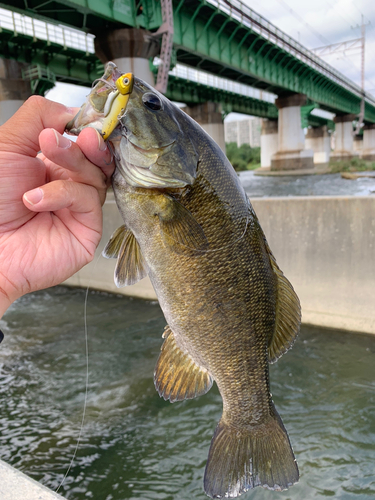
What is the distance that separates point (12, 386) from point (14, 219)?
5207 millimetres

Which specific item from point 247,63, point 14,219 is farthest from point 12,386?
point 247,63

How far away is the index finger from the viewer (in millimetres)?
1689

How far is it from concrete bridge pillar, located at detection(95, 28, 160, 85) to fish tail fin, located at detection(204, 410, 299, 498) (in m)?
16.3

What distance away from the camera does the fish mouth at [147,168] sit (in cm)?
165

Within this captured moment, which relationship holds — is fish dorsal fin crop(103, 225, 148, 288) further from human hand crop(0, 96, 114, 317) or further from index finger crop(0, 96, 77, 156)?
index finger crop(0, 96, 77, 156)

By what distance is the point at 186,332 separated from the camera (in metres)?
1.82

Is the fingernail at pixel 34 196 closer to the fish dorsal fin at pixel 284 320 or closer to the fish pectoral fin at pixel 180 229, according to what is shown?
the fish pectoral fin at pixel 180 229

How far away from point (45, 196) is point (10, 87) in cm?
1913

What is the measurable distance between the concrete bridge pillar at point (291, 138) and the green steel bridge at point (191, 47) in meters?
1.00

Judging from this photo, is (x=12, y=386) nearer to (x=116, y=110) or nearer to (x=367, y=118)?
(x=116, y=110)

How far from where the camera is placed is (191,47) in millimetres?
20141

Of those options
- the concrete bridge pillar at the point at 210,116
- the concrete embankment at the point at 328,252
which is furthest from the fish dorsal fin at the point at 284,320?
the concrete bridge pillar at the point at 210,116

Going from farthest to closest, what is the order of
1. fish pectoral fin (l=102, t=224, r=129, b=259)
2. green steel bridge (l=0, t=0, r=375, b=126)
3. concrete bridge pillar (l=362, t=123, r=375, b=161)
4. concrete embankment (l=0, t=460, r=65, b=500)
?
1. concrete bridge pillar (l=362, t=123, r=375, b=161)
2. green steel bridge (l=0, t=0, r=375, b=126)
3. concrete embankment (l=0, t=460, r=65, b=500)
4. fish pectoral fin (l=102, t=224, r=129, b=259)

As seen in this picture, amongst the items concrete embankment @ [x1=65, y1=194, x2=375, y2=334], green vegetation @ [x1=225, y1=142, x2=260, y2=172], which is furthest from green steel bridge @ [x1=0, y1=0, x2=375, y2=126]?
green vegetation @ [x1=225, y1=142, x2=260, y2=172]
